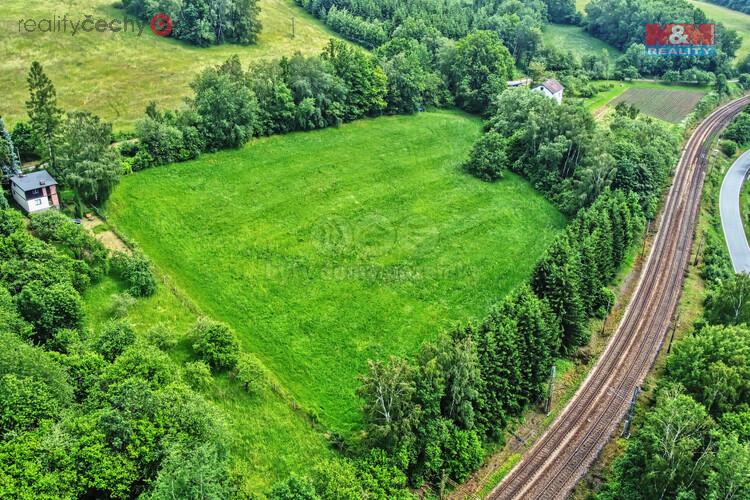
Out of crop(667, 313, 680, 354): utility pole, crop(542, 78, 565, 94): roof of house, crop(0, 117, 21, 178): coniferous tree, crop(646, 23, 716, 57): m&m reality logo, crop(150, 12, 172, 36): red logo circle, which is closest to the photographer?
crop(667, 313, 680, 354): utility pole

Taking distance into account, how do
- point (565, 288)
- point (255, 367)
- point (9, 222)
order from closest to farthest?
point (255, 367) < point (565, 288) < point (9, 222)

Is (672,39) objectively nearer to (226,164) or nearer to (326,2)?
(326,2)

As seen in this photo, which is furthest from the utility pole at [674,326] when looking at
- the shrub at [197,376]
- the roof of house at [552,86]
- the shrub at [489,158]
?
the roof of house at [552,86]

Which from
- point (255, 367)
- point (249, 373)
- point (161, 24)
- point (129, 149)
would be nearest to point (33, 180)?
point (129, 149)

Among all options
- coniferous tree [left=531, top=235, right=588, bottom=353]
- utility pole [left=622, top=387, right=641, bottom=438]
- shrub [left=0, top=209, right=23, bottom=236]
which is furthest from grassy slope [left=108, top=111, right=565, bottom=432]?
utility pole [left=622, top=387, right=641, bottom=438]

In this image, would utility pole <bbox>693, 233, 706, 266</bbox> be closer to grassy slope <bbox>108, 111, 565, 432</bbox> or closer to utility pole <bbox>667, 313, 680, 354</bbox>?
utility pole <bbox>667, 313, 680, 354</bbox>

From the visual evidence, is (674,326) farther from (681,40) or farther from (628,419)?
(681,40)
